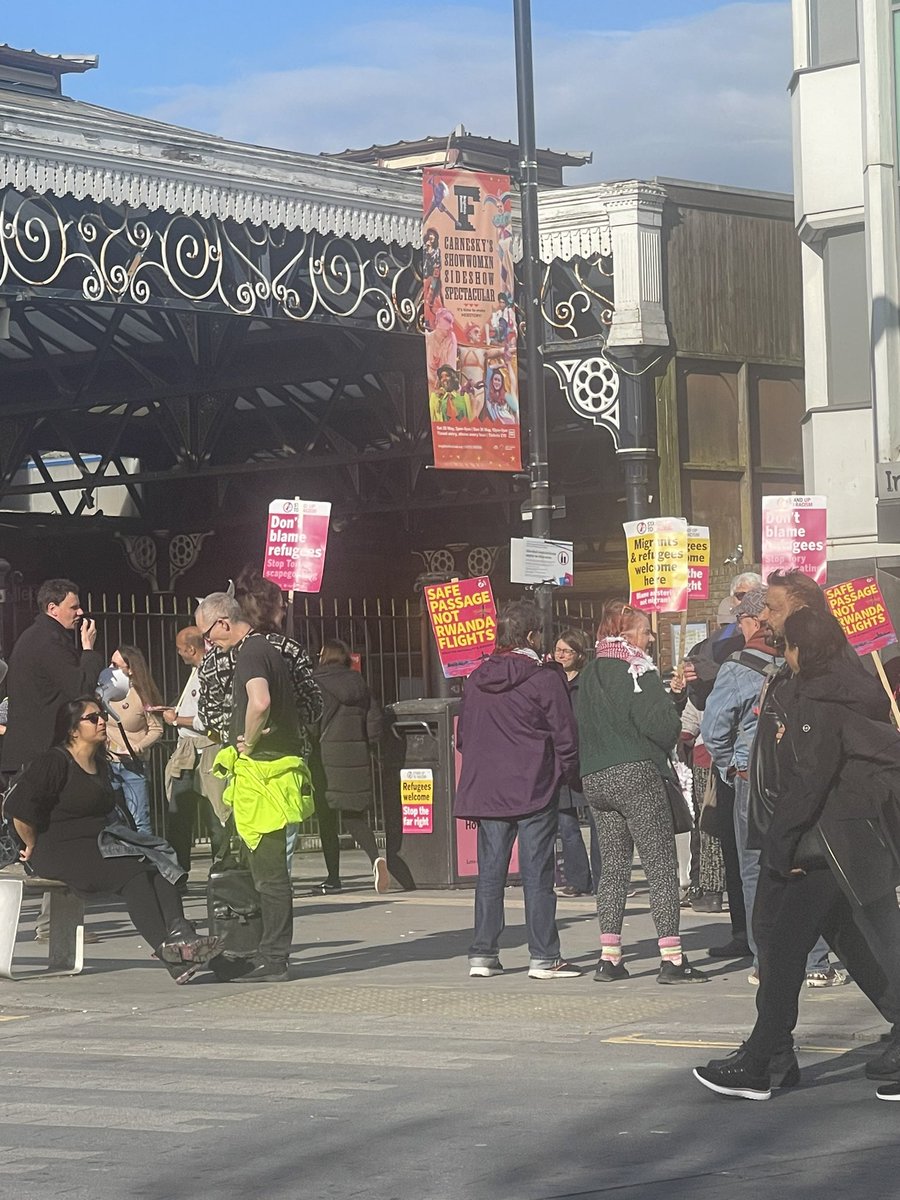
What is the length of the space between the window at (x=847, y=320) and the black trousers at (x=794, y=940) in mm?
17420

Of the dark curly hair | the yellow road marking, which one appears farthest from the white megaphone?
the dark curly hair

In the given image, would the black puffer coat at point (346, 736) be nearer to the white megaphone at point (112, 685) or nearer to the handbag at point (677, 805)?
the white megaphone at point (112, 685)

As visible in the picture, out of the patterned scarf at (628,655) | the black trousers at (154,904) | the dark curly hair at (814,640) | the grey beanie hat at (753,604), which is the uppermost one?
the grey beanie hat at (753,604)

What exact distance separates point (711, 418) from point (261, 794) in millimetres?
14946

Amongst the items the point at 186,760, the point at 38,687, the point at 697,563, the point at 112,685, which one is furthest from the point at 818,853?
the point at 697,563

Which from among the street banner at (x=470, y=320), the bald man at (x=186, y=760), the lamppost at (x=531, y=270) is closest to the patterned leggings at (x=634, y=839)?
the bald man at (x=186, y=760)

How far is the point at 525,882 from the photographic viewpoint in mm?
10766

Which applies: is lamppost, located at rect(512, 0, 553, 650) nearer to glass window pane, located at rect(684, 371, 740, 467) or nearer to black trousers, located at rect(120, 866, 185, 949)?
glass window pane, located at rect(684, 371, 740, 467)

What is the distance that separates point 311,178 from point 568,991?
12.3m

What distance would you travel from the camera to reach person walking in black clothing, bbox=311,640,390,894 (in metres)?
15.9

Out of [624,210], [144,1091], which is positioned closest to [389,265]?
[624,210]

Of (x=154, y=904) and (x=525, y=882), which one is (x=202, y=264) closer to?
(x=154, y=904)

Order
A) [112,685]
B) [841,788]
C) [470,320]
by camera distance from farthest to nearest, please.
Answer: [470,320], [112,685], [841,788]

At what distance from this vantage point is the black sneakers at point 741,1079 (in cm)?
736
